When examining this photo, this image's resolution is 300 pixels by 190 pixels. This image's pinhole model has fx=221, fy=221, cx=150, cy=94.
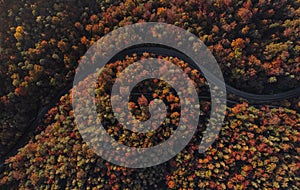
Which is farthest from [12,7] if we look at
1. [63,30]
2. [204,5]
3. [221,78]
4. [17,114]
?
[221,78]

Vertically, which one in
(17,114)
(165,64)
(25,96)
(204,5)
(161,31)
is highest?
(204,5)

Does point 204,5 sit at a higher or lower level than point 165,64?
higher

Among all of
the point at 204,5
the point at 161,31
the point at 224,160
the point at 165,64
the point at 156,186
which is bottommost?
the point at 156,186

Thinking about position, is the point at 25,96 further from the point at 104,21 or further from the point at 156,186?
the point at 156,186

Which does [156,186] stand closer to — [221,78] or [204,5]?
[221,78]

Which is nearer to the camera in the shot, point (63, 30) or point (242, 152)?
point (242, 152)

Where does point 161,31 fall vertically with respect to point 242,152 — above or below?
above

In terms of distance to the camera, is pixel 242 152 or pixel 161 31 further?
pixel 161 31

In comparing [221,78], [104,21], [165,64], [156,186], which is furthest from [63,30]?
[156,186]
